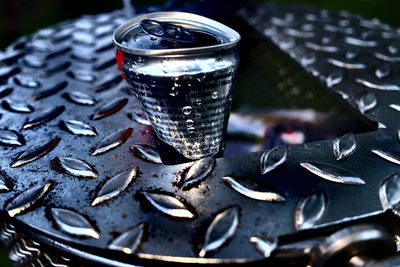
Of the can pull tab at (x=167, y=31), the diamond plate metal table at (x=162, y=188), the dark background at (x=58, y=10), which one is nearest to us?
the diamond plate metal table at (x=162, y=188)

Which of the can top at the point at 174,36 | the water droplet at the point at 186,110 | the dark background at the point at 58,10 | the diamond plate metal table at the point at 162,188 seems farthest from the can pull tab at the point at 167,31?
the dark background at the point at 58,10

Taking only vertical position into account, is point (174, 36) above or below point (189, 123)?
above

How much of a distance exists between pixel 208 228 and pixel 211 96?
1.09 feet

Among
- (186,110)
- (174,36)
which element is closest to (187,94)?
(186,110)

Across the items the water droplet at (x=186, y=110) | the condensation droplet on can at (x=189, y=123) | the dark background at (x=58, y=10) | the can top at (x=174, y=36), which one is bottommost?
the dark background at (x=58, y=10)

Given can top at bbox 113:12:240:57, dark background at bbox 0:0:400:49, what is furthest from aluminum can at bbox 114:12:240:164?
dark background at bbox 0:0:400:49

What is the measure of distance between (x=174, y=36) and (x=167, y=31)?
30 millimetres

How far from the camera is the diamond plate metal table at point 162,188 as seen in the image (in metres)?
0.85

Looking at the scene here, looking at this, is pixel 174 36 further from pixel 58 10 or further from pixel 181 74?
pixel 58 10

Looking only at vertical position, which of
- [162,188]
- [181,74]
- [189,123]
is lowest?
[162,188]

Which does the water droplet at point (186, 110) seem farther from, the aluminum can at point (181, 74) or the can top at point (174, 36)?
the can top at point (174, 36)

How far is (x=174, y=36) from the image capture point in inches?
38.1

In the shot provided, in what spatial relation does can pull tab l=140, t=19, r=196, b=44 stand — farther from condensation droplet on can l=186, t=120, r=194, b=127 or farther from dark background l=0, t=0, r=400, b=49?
dark background l=0, t=0, r=400, b=49

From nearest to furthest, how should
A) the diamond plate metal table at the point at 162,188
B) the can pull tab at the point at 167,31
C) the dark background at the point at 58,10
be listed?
the diamond plate metal table at the point at 162,188 → the can pull tab at the point at 167,31 → the dark background at the point at 58,10
